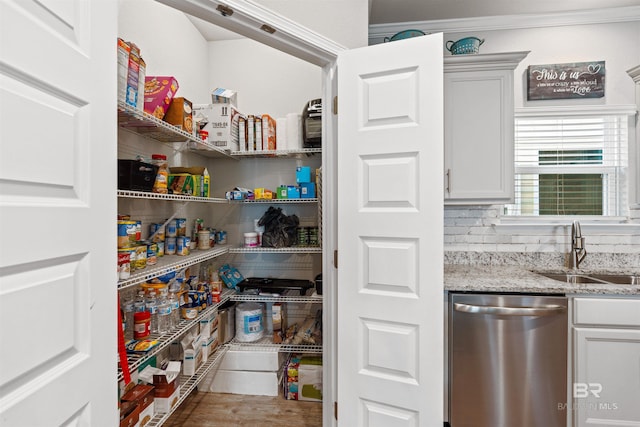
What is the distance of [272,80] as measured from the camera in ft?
9.46

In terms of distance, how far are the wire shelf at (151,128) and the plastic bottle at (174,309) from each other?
96 centimetres

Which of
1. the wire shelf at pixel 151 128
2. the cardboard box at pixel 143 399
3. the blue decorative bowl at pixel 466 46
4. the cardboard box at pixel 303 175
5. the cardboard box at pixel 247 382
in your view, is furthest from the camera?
the cardboard box at pixel 303 175

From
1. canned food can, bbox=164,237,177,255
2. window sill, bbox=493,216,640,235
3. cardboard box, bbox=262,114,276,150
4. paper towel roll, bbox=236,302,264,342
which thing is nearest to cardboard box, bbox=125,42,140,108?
canned food can, bbox=164,237,177,255

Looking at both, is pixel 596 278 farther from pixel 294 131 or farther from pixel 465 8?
pixel 294 131

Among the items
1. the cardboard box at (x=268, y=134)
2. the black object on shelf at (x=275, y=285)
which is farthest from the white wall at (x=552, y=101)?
the cardboard box at (x=268, y=134)

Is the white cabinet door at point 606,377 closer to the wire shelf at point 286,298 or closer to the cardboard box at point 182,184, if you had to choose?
the wire shelf at point 286,298

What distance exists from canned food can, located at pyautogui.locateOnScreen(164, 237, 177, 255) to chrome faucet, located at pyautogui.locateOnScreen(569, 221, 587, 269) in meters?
2.80

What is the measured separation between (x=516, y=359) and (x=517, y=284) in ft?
Answer: 1.37

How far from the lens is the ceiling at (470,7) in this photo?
2.41m

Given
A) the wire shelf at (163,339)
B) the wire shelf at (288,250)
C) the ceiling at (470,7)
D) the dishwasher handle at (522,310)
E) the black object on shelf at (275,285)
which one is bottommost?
the wire shelf at (163,339)

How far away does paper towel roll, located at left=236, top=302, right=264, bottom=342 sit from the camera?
2.60 meters

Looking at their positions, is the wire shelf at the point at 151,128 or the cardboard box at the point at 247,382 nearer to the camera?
the wire shelf at the point at 151,128

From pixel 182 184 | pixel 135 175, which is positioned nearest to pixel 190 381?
pixel 182 184

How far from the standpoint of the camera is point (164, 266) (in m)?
1.72
